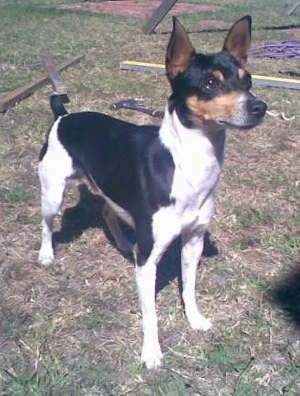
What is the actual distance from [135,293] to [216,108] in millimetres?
1393

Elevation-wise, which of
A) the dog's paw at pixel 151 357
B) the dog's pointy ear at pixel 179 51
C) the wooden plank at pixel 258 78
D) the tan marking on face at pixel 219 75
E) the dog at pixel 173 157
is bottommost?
the wooden plank at pixel 258 78

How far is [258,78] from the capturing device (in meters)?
7.53

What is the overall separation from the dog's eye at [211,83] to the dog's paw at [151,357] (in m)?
1.31

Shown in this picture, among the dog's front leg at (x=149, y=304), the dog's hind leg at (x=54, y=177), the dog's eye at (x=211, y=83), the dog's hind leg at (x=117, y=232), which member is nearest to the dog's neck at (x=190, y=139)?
the dog's eye at (x=211, y=83)

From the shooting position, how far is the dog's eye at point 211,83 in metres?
2.93

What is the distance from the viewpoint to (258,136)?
241 inches

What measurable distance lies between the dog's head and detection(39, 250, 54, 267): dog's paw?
154 centimetres

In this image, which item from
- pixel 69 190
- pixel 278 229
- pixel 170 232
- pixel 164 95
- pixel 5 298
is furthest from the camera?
pixel 164 95

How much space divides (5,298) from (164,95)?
380 centimetres

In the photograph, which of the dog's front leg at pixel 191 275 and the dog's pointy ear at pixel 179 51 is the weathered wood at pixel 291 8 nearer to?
the dog's front leg at pixel 191 275

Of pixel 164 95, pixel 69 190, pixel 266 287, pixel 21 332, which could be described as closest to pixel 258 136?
pixel 164 95

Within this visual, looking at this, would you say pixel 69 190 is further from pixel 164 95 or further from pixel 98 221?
pixel 164 95

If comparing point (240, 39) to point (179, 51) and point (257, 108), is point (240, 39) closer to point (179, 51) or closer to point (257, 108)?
point (179, 51)

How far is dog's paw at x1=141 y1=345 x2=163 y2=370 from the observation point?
328cm
